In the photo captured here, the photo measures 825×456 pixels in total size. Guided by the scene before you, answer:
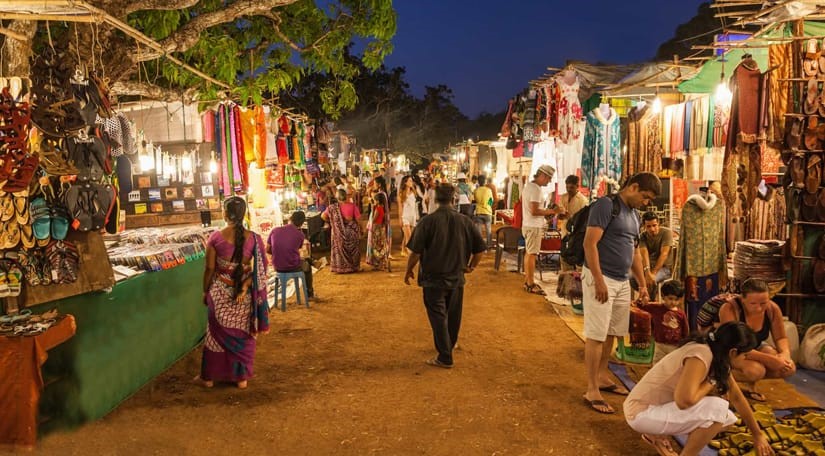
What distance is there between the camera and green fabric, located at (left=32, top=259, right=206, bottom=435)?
14.9 feet

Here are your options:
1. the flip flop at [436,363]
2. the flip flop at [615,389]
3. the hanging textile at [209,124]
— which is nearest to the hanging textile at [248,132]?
the hanging textile at [209,124]

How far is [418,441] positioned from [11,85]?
13.3 ft

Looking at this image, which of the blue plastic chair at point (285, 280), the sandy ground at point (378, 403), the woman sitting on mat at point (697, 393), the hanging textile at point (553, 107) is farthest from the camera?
the hanging textile at point (553, 107)

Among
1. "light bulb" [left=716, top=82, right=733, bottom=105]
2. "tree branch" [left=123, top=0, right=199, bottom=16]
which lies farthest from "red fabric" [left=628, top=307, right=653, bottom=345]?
"tree branch" [left=123, top=0, right=199, bottom=16]

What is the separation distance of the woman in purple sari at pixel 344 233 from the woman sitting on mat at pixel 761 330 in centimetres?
789

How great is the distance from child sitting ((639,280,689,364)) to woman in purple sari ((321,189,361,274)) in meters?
6.82

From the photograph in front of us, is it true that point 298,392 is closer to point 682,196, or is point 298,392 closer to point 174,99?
point 174,99

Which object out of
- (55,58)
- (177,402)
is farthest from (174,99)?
(177,402)

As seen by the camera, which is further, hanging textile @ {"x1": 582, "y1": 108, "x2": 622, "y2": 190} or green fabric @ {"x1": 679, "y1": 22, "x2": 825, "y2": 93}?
hanging textile @ {"x1": 582, "y1": 108, "x2": 622, "y2": 190}

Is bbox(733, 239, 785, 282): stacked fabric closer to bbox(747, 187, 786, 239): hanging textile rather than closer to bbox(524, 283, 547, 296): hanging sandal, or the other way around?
bbox(747, 187, 786, 239): hanging textile

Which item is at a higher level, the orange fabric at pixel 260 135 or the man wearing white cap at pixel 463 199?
the orange fabric at pixel 260 135

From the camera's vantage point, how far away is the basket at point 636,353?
608 centimetres

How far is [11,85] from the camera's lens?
430 cm

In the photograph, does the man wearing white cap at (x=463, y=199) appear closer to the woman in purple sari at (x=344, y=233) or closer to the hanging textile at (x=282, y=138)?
the woman in purple sari at (x=344, y=233)
